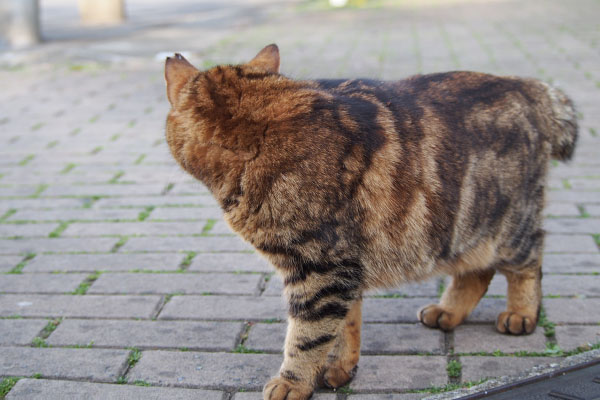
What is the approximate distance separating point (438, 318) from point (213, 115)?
5.01 feet

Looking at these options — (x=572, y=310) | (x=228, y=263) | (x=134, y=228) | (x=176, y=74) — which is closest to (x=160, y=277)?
(x=228, y=263)

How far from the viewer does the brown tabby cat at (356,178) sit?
289 cm

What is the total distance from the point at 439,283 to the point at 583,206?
1.55m

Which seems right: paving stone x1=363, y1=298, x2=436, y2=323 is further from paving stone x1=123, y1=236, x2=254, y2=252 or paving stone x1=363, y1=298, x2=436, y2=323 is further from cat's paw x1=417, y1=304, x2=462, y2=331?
paving stone x1=123, y1=236, x2=254, y2=252

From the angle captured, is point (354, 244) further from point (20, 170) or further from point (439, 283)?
point (20, 170)

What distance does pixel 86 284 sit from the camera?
13.6ft

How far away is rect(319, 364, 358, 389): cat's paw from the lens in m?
3.11

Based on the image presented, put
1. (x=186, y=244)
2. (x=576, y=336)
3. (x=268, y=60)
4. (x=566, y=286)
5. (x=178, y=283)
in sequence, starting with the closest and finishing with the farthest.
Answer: (x=268, y=60)
(x=576, y=336)
(x=566, y=286)
(x=178, y=283)
(x=186, y=244)

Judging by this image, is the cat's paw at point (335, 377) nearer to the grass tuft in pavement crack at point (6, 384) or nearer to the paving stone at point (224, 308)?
the paving stone at point (224, 308)

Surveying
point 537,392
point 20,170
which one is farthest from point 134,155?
point 537,392

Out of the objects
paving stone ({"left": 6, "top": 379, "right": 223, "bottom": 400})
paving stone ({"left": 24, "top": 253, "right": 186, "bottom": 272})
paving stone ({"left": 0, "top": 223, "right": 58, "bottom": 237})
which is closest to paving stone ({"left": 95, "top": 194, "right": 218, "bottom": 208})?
paving stone ({"left": 0, "top": 223, "right": 58, "bottom": 237})

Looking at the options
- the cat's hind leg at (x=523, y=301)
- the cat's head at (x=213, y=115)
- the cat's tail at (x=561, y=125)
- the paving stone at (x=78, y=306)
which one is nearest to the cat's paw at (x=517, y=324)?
the cat's hind leg at (x=523, y=301)

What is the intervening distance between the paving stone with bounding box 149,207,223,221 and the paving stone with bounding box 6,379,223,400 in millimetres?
2068

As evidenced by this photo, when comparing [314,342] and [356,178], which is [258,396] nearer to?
[314,342]
